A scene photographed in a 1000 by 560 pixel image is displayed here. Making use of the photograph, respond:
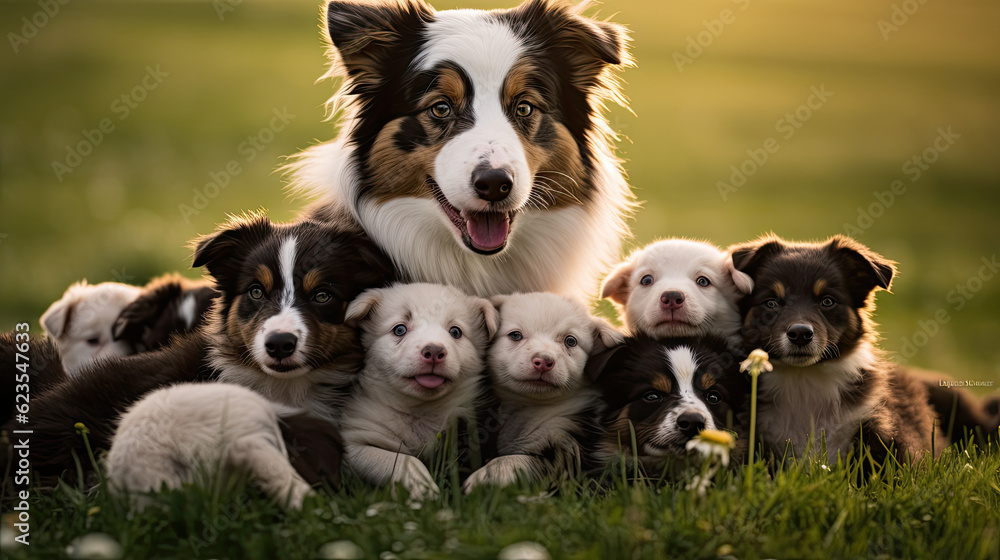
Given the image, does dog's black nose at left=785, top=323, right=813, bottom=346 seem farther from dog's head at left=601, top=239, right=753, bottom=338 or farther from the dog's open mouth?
the dog's open mouth

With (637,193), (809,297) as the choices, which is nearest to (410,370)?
(809,297)

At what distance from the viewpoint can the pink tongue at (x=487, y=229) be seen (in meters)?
4.86

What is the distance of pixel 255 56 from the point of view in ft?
92.3

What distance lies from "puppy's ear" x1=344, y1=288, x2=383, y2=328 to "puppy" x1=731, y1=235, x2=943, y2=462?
1.92 meters

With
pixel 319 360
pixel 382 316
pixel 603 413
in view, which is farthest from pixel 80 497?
pixel 603 413

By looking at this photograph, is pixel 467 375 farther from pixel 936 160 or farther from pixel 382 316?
pixel 936 160

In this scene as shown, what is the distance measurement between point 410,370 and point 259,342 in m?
0.70

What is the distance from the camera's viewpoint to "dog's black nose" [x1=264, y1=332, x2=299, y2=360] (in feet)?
13.4

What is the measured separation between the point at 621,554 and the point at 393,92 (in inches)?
118

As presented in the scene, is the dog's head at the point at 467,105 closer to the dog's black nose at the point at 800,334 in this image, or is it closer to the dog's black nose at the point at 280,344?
the dog's black nose at the point at 280,344

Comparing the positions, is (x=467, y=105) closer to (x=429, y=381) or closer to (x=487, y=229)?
(x=487, y=229)

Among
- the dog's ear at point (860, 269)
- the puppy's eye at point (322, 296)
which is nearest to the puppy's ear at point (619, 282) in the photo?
the dog's ear at point (860, 269)

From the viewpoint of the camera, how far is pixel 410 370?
4223mm

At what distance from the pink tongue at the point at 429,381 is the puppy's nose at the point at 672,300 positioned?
1.30 metres
